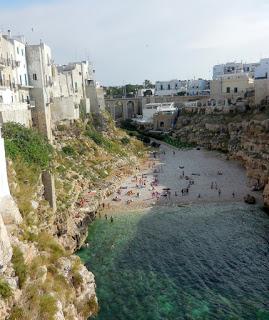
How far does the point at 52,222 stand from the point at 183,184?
22626mm

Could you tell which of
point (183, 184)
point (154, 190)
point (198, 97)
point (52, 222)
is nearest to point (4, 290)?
point (52, 222)

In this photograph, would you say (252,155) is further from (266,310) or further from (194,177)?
(266,310)

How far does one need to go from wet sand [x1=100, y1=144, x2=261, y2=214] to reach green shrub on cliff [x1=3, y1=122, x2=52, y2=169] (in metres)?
10.9

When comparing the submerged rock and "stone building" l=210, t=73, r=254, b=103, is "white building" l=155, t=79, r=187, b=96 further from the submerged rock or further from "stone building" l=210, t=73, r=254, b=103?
the submerged rock

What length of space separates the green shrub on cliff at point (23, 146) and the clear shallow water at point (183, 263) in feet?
25.8

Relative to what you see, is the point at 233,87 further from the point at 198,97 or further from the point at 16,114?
the point at 16,114

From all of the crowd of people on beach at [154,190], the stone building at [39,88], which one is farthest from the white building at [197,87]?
the stone building at [39,88]

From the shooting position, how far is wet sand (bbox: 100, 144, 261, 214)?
145ft

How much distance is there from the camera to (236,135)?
2660 inches

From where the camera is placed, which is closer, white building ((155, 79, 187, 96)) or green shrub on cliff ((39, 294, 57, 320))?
green shrub on cliff ((39, 294, 57, 320))

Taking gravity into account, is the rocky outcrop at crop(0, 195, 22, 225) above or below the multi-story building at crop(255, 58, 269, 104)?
below

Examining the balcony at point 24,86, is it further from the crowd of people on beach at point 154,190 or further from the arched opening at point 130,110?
the arched opening at point 130,110

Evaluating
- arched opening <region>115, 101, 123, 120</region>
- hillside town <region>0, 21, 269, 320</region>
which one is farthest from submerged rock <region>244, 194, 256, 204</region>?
arched opening <region>115, 101, 123, 120</region>

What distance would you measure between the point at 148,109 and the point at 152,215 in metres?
53.8
